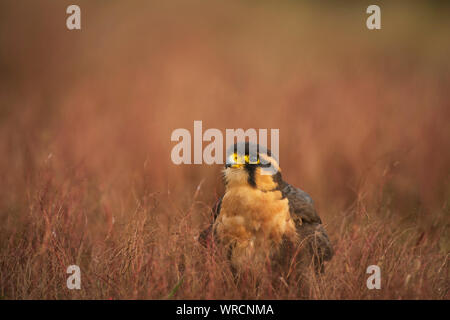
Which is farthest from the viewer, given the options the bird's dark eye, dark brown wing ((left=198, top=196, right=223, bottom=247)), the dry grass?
dark brown wing ((left=198, top=196, right=223, bottom=247))

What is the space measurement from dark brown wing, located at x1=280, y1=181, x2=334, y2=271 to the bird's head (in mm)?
234

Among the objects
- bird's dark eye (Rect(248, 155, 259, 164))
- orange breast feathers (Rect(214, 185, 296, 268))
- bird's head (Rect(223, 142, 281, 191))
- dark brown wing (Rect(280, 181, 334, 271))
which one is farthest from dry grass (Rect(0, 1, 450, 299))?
bird's dark eye (Rect(248, 155, 259, 164))

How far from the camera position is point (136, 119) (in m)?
6.70

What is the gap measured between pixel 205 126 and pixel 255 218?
372 centimetres

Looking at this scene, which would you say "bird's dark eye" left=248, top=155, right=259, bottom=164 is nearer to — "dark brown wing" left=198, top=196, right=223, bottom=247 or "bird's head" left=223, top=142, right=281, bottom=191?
"bird's head" left=223, top=142, right=281, bottom=191

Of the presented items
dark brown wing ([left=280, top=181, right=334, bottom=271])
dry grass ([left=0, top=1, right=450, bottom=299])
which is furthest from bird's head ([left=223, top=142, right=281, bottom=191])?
dry grass ([left=0, top=1, right=450, bottom=299])

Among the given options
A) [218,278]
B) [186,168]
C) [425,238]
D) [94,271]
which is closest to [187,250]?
[218,278]

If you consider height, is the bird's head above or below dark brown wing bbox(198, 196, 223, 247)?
above

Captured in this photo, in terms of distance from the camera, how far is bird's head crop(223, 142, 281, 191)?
2.88 meters

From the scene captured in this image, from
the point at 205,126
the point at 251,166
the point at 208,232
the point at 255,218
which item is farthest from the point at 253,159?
the point at 205,126

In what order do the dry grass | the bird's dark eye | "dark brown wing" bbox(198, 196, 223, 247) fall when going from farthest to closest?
"dark brown wing" bbox(198, 196, 223, 247) → the dry grass → the bird's dark eye

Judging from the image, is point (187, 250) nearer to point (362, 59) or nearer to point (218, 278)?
point (218, 278)

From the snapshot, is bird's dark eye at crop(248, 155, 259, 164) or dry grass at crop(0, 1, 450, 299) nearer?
bird's dark eye at crop(248, 155, 259, 164)

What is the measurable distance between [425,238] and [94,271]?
8.04 feet
